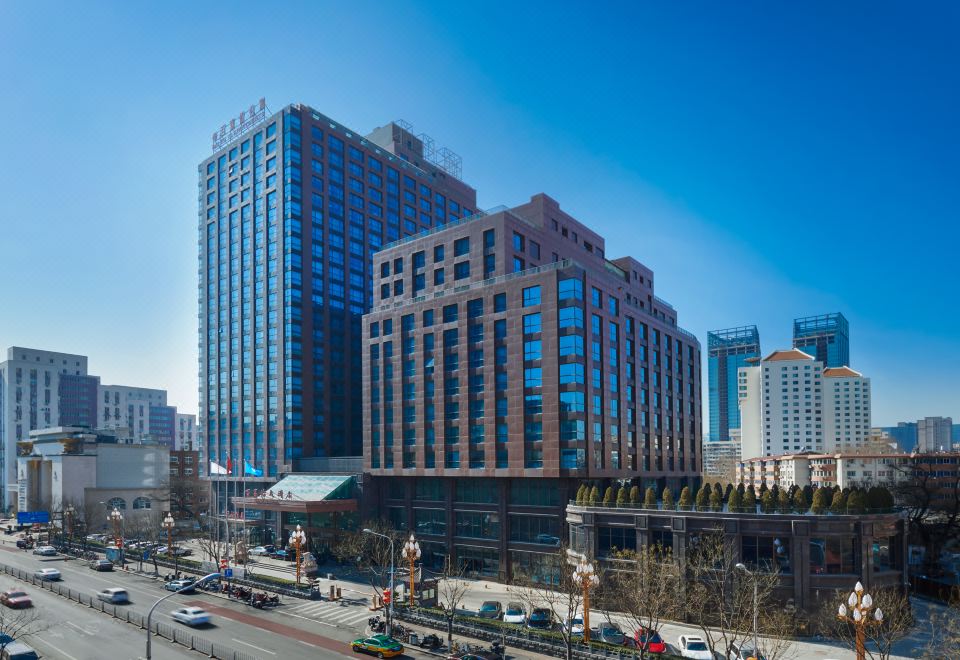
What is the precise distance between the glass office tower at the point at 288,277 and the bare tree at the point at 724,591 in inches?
2646

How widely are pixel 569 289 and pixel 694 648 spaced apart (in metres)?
35.9

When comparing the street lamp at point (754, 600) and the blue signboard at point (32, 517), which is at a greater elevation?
the street lamp at point (754, 600)

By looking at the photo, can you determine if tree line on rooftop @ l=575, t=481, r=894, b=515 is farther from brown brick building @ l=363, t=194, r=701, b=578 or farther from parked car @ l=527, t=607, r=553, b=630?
brown brick building @ l=363, t=194, r=701, b=578

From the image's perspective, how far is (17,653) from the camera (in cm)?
3972

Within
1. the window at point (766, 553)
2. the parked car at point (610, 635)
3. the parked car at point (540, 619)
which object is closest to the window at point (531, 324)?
the window at point (766, 553)

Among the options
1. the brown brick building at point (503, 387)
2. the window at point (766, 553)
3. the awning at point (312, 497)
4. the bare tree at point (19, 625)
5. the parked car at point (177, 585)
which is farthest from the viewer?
the awning at point (312, 497)

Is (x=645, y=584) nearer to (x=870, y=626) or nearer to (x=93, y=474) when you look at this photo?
(x=870, y=626)

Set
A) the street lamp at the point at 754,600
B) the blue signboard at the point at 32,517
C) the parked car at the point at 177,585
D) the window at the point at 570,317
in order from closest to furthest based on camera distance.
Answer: the street lamp at the point at 754,600
the parked car at the point at 177,585
the window at the point at 570,317
the blue signboard at the point at 32,517

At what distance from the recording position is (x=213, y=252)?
120 m

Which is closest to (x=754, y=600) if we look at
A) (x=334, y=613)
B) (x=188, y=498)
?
(x=334, y=613)

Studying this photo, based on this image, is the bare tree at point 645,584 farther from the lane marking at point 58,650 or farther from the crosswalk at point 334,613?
the lane marking at point 58,650

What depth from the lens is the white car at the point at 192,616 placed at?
167ft

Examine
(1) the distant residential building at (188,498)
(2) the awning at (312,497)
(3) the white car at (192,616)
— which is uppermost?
(2) the awning at (312,497)

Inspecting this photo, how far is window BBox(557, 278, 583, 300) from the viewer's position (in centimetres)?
6894
